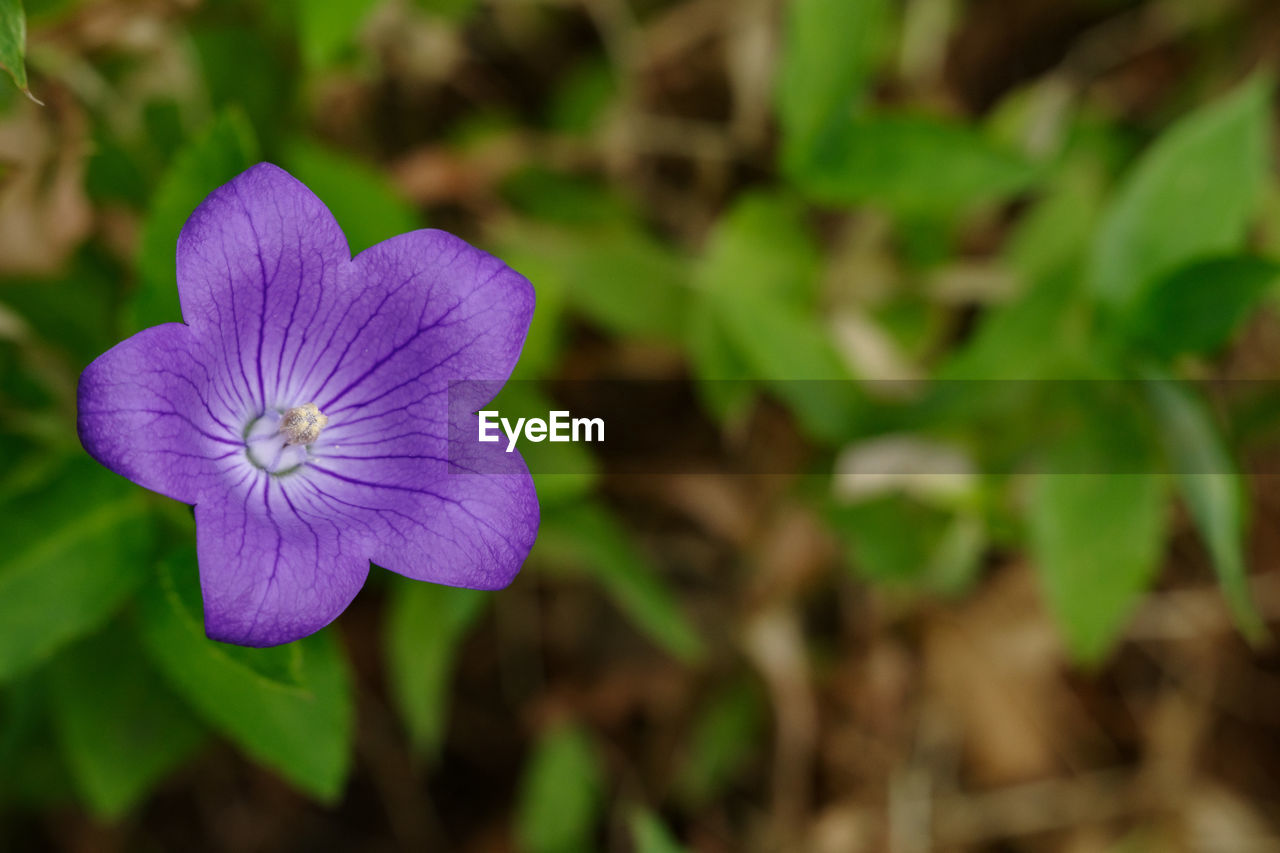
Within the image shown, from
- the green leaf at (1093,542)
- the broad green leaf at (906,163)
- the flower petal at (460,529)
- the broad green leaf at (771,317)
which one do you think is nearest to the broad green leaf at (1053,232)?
the broad green leaf at (906,163)

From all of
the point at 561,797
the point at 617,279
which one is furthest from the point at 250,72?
the point at 561,797

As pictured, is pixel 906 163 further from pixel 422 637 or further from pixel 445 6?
pixel 422 637

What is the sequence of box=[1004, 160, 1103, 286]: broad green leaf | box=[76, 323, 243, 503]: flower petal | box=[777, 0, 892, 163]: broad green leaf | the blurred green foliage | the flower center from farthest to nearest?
box=[1004, 160, 1103, 286]: broad green leaf < box=[777, 0, 892, 163]: broad green leaf < the blurred green foliage < the flower center < box=[76, 323, 243, 503]: flower petal

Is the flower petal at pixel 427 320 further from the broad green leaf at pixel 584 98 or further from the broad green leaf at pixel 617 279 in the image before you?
the broad green leaf at pixel 584 98

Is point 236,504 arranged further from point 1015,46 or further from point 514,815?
point 1015,46

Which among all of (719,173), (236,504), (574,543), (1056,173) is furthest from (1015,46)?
(236,504)

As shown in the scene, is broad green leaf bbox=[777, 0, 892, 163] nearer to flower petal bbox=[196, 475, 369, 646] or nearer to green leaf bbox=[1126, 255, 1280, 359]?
green leaf bbox=[1126, 255, 1280, 359]

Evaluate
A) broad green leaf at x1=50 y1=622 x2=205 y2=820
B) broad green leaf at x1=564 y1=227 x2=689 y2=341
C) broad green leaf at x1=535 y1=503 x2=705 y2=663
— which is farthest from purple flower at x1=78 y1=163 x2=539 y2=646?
broad green leaf at x1=564 y1=227 x2=689 y2=341
